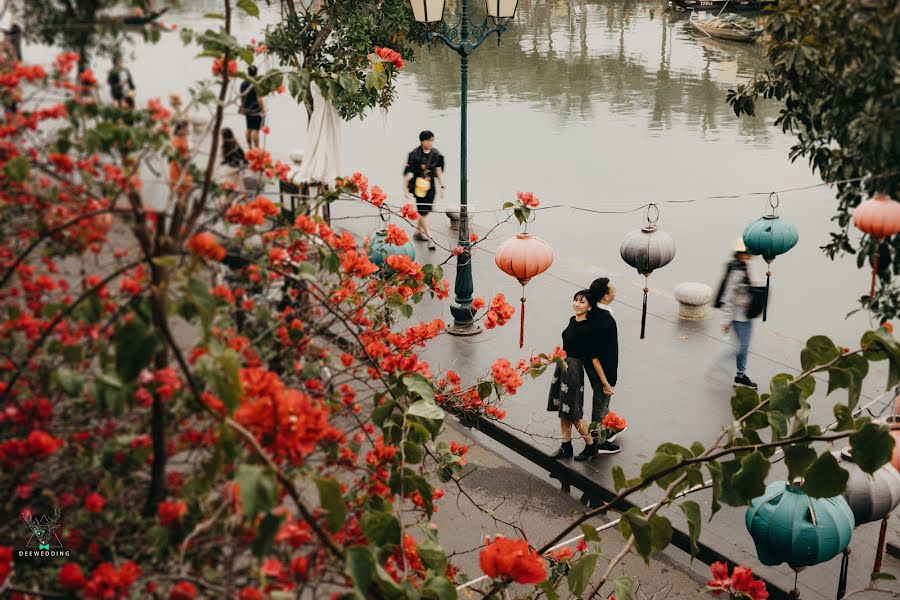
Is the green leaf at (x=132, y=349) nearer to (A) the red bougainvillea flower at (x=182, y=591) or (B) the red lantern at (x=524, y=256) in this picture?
(A) the red bougainvillea flower at (x=182, y=591)

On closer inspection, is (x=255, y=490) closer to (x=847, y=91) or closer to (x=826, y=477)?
(x=826, y=477)

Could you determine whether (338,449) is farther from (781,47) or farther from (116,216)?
(781,47)

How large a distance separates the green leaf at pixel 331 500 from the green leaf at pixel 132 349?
0.40 metres

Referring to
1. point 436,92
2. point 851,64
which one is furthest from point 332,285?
point 436,92

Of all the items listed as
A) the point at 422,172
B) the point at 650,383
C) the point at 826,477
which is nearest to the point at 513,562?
the point at 826,477

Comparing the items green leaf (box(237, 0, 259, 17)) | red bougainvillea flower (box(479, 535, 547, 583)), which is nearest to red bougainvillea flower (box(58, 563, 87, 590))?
red bougainvillea flower (box(479, 535, 547, 583))

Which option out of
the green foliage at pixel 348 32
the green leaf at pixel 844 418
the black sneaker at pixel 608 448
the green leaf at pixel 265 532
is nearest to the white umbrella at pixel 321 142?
the green foliage at pixel 348 32

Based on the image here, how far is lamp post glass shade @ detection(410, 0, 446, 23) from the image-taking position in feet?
28.6

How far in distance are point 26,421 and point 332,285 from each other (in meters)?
1.74

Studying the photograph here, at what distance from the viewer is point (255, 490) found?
165cm

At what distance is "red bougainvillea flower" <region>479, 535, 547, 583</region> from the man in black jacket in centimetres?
442

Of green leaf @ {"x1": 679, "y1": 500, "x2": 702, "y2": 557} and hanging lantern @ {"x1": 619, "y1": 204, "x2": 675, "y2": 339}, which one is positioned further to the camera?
hanging lantern @ {"x1": 619, "y1": 204, "x2": 675, "y2": 339}

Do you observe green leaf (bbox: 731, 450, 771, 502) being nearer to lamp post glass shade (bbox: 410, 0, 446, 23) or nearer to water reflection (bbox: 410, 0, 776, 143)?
lamp post glass shade (bbox: 410, 0, 446, 23)
